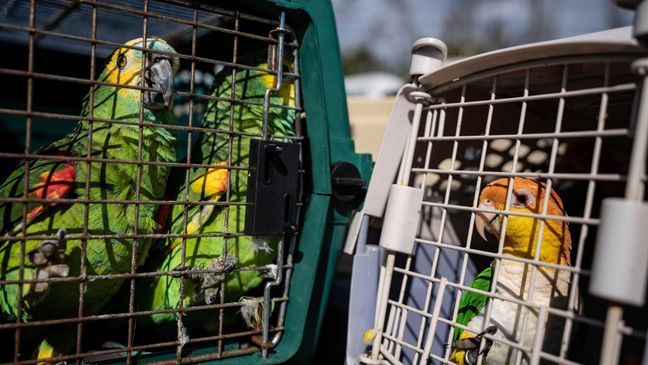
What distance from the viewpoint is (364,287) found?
1.18 meters

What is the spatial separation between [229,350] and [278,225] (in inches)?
14.7

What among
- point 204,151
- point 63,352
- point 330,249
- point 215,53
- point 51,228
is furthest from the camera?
point 215,53

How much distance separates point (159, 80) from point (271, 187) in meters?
0.40

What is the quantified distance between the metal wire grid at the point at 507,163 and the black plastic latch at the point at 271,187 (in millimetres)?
274

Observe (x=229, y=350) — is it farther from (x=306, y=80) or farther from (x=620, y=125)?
(x=620, y=125)

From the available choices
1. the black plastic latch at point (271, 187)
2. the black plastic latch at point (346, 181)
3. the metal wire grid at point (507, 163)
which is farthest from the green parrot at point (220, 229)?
the metal wire grid at point (507, 163)

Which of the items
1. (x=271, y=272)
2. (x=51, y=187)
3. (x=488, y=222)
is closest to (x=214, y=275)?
(x=271, y=272)

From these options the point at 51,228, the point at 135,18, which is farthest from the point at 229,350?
the point at 135,18

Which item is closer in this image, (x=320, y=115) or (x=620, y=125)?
(x=320, y=115)

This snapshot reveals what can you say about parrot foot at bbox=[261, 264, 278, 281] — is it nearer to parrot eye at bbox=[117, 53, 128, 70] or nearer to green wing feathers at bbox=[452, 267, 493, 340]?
green wing feathers at bbox=[452, 267, 493, 340]

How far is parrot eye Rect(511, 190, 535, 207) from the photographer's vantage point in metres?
1.16

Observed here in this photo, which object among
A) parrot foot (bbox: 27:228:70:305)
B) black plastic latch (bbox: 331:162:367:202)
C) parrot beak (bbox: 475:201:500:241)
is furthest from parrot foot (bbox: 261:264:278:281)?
parrot beak (bbox: 475:201:500:241)

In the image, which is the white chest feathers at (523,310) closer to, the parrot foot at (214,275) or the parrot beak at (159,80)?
the parrot foot at (214,275)

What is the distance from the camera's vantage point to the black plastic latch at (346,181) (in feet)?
4.09
